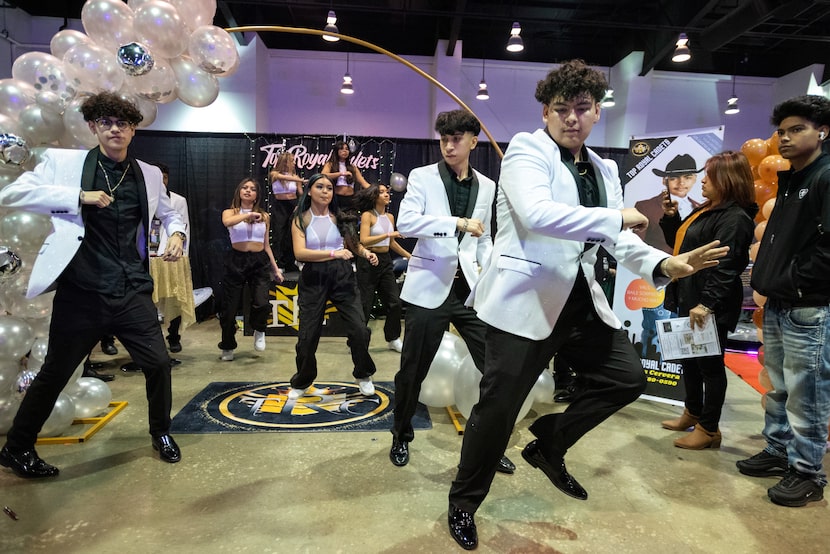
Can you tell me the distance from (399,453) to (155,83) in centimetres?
273

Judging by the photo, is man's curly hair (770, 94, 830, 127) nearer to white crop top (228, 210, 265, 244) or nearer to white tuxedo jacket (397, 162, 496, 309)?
white tuxedo jacket (397, 162, 496, 309)

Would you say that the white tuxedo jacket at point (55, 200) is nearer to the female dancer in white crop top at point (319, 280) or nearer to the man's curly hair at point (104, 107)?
the man's curly hair at point (104, 107)

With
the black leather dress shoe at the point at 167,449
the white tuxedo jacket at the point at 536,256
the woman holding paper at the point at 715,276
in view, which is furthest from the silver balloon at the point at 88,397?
the woman holding paper at the point at 715,276

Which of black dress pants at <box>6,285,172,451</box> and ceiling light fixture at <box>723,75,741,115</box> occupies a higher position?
ceiling light fixture at <box>723,75,741,115</box>

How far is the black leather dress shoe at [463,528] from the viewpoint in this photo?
198 centimetres

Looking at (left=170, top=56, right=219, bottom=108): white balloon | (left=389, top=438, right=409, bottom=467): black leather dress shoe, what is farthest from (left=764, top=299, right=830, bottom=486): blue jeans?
(left=170, top=56, right=219, bottom=108): white balloon

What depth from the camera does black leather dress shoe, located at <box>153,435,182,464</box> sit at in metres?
2.76

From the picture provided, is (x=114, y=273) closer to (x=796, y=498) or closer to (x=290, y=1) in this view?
(x=796, y=498)

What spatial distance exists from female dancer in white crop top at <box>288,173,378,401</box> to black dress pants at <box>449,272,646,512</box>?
70.6 inches

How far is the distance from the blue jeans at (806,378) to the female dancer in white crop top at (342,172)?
244 inches

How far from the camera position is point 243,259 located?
195 inches

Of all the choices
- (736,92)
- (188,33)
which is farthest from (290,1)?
(736,92)

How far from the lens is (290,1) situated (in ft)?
27.2

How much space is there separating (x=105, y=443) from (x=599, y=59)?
37.2 feet
